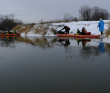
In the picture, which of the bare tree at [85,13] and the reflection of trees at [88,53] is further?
the bare tree at [85,13]

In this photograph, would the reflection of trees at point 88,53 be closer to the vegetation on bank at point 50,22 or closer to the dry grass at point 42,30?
the vegetation on bank at point 50,22

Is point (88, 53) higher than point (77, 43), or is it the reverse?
point (77, 43)

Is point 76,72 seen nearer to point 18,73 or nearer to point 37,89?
point 37,89

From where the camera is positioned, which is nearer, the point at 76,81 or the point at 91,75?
the point at 76,81

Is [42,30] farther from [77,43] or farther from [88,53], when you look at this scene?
[88,53]

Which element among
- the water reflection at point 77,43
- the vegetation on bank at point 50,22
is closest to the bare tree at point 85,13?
the vegetation on bank at point 50,22

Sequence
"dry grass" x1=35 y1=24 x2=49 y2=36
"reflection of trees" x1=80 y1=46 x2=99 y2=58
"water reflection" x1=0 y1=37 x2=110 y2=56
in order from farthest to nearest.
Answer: "dry grass" x1=35 y1=24 x2=49 y2=36 → "water reflection" x1=0 y1=37 x2=110 y2=56 → "reflection of trees" x1=80 y1=46 x2=99 y2=58

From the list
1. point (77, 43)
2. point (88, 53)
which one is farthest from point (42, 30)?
point (88, 53)

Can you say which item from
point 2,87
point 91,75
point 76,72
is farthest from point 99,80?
point 2,87

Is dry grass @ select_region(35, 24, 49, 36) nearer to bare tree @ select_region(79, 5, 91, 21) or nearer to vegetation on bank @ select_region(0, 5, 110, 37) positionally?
vegetation on bank @ select_region(0, 5, 110, 37)

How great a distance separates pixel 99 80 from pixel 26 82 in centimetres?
224

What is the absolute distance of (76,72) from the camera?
4.83 meters

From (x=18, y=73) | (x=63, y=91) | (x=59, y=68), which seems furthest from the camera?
(x=59, y=68)

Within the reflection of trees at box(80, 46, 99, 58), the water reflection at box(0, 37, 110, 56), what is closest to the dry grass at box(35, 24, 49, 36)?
the water reflection at box(0, 37, 110, 56)
